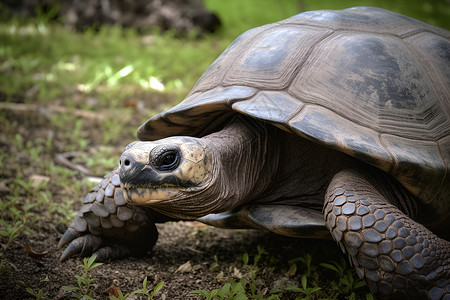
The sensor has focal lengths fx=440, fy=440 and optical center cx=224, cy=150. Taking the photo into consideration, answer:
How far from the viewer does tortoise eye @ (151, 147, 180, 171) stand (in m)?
1.98

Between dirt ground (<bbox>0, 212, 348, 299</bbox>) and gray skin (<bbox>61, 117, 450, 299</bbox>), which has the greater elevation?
gray skin (<bbox>61, 117, 450, 299</bbox>)

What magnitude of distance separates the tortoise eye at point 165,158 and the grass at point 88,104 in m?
0.57

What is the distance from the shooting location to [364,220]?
192cm

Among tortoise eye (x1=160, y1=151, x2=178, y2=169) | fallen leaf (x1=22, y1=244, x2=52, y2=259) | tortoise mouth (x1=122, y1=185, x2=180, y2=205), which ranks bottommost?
fallen leaf (x1=22, y1=244, x2=52, y2=259)

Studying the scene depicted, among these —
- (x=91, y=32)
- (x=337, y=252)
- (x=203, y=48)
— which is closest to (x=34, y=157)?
(x=337, y=252)

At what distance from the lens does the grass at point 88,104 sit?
247 centimetres

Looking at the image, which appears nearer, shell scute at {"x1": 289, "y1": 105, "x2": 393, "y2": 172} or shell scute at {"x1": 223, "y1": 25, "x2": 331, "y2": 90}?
shell scute at {"x1": 289, "y1": 105, "x2": 393, "y2": 172}

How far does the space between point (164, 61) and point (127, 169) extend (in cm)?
571

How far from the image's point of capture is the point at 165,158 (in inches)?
78.5

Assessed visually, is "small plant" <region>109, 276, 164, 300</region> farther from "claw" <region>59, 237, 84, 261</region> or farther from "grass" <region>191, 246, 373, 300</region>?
"claw" <region>59, 237, 84, 261</region>

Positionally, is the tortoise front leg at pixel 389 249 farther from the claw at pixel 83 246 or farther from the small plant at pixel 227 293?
the claw at pixel 83 246

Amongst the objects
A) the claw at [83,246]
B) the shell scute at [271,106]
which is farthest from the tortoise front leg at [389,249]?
the claw at [83,246]

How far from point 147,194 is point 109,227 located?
66 centimetres

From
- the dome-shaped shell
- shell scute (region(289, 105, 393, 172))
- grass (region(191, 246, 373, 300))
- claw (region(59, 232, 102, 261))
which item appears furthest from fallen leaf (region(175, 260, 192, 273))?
shell scute (region(289, 105, 393, 172))
